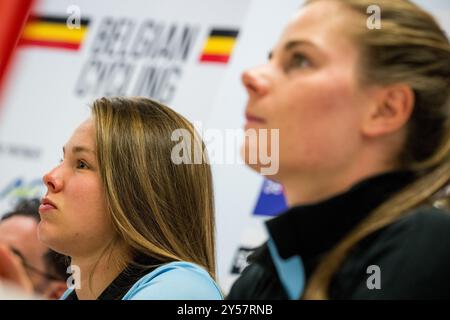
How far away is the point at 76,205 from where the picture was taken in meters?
1.29

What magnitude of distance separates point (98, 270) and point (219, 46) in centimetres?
124

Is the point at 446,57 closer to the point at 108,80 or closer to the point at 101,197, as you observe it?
the point at 101,197

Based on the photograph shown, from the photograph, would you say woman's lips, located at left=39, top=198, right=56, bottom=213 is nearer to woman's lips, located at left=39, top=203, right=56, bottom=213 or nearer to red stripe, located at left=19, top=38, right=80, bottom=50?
woman's lips, located at left=39, top=203, right=56, bottom=213

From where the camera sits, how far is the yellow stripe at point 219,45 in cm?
242

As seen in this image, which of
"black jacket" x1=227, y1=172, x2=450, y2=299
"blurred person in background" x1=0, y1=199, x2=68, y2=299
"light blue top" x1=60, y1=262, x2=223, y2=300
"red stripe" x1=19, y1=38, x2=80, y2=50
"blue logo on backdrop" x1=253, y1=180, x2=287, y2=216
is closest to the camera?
"black jacket" x1=227, y1=172, x2=450, y2=299

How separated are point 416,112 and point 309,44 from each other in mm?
152

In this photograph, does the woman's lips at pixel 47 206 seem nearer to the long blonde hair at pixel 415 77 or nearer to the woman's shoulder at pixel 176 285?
the woman's shoulder at pixel 176 285

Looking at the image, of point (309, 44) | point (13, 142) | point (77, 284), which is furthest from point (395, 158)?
point (13, 142)

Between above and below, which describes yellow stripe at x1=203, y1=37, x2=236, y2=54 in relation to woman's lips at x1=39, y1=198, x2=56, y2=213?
above

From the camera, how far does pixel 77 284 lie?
1.39 m

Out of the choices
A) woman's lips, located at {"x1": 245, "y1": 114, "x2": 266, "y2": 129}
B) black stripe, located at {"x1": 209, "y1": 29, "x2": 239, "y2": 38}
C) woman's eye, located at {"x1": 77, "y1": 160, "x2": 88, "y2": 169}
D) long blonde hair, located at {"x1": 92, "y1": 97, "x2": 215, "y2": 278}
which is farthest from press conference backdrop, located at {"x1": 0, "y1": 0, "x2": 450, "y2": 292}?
woman's lips, located at {"x1": 245, "y1": 114, "x2": 266, "y2": 129}

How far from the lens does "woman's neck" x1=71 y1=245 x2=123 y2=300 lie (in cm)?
135

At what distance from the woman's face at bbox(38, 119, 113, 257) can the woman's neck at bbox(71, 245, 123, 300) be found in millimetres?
22

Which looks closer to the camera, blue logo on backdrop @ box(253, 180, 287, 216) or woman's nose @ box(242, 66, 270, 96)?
woman's nose @ box(242, 66, 270, 96)
